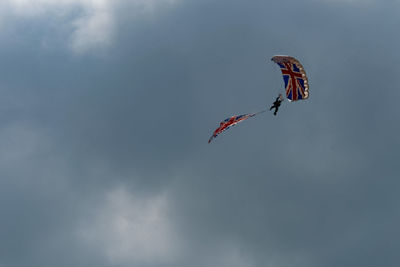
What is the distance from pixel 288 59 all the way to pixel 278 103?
372 inches

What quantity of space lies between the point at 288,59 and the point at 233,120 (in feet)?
54.1

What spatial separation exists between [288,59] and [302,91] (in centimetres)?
714

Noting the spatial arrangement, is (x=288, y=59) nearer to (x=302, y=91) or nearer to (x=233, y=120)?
(x=302, y=91)

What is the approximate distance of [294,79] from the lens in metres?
143

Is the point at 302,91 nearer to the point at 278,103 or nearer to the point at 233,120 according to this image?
the point at 278,103

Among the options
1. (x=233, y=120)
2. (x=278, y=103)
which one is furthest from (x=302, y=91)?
(x=233, y=120)

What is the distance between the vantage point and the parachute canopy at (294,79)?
141250 mm

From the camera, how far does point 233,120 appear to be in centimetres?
14362

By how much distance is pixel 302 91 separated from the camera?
142 m

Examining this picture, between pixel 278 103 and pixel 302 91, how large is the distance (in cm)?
555

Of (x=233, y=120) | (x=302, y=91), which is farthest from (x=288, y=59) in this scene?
(x=233, y=120)

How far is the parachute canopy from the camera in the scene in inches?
5561

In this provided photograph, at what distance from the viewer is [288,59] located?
14088cm
